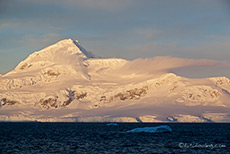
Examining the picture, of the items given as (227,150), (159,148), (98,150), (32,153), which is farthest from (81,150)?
(227,150)

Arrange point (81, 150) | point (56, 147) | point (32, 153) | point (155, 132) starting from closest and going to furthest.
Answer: point (32, 153)
point (81, 150)
point (56, 147)
point (155, 132)

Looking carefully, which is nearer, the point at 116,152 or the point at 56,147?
the point at 116,152

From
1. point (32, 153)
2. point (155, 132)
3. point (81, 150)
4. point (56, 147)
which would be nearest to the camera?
point (32, 153)

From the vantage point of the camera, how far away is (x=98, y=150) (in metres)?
85.8

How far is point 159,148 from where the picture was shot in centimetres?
9025

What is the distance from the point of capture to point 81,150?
85.4 m

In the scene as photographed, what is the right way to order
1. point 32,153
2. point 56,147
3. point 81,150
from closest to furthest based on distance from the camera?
point 32,153
point 81,150
point 56,147

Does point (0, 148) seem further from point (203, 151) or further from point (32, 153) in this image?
point (203, 151)

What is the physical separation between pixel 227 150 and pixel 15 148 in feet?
153

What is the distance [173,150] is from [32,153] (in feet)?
98.2

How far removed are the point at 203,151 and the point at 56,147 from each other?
3323 cm

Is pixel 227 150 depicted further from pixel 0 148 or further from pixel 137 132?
pixel 137 132

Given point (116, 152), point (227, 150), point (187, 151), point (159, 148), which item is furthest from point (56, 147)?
point (227, 150)

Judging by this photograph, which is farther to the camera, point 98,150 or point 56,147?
point 56,147
